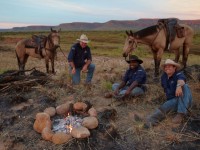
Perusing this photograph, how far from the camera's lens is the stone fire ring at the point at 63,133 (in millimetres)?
5246

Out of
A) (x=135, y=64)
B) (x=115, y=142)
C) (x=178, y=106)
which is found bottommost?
(x=115, y=142)

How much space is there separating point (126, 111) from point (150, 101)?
775 millimetres

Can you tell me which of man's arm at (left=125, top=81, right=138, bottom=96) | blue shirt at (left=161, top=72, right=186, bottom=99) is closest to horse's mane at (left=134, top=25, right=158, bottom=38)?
man's arm at (left=125, top=81, right=138, bottom=96)

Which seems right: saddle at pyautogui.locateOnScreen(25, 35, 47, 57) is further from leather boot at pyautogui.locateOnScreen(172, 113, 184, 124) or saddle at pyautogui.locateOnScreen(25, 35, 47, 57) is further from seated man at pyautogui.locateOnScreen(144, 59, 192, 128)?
leather boot at pyautogui.locateOnScreen(172, 113, 184, 124)

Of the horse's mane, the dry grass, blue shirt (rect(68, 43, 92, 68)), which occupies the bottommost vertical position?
the dry grass

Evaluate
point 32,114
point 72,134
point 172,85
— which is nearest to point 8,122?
point 32,114

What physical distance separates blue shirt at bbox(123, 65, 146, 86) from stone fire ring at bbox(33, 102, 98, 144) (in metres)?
1.45

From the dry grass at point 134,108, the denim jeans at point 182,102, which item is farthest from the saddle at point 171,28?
the denim jeans at point 182,102

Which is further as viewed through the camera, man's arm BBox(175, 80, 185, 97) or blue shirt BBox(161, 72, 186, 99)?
blue shirt BBox(161, 72, 186, 99)

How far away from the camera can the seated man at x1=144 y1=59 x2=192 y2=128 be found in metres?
5.86

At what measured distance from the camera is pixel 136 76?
23.1 ft

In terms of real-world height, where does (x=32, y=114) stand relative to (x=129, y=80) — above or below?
below

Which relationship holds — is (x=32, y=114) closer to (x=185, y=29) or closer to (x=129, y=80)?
(x=129, y=80)

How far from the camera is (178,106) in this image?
5.93 m
